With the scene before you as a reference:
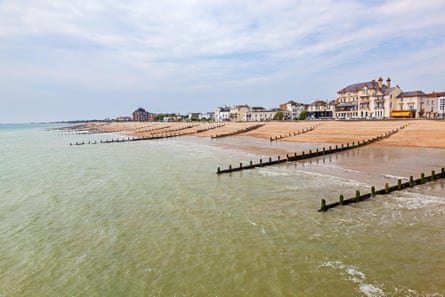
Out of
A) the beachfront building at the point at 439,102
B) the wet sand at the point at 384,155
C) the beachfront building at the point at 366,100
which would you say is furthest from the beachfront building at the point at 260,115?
the wet sand at the point at 384,155

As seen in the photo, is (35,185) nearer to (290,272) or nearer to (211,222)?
(211,222)

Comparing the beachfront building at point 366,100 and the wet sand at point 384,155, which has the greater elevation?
the beachfront building at point 366,100

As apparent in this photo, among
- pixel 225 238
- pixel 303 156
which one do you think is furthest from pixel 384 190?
pixel 303 156

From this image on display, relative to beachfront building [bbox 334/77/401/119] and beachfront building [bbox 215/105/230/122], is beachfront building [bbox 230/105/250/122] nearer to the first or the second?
beachfront building [bbox 215/105/230/122]

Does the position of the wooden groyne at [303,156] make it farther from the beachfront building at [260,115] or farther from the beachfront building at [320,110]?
the beachfront building at [260,115]

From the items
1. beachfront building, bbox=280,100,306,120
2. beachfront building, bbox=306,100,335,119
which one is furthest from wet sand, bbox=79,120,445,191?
beachfront building, bbox=280,100,306,120

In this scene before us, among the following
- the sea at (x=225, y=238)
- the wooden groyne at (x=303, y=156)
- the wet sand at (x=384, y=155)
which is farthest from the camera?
the wooden groyne at (x=303, y=156)

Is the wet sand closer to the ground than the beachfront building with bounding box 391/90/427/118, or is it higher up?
closer to the ground
